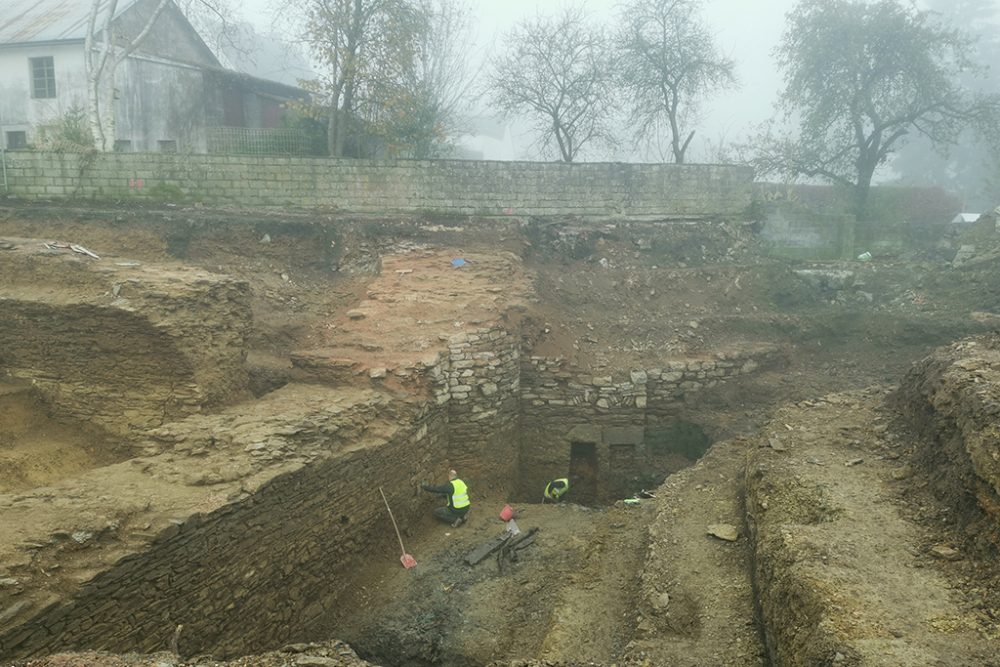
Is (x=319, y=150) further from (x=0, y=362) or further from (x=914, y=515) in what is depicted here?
(x=914, y=515)

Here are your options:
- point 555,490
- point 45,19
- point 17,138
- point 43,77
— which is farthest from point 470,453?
point 45,19

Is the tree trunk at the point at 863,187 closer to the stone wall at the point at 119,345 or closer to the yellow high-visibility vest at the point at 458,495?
the yellow high-visibility vest at the point at 458,495

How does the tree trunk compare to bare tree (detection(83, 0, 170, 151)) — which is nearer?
bare tree (detection(83, 0, 170, 151))

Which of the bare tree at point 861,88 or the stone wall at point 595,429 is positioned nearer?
the stone wall at point 595,429

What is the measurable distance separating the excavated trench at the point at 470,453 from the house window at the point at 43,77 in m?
8.88

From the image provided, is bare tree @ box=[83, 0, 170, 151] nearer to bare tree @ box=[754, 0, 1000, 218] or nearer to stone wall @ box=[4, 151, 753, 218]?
stone wall @ box=[4, 151, 753, 218]

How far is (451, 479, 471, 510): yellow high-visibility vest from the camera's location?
8766mm

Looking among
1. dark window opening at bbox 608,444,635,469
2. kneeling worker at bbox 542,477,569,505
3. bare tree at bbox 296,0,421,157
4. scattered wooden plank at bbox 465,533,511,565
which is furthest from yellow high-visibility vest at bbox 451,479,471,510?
bare tree at bbox 296,0,421,157

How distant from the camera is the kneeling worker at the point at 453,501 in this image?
876 cm

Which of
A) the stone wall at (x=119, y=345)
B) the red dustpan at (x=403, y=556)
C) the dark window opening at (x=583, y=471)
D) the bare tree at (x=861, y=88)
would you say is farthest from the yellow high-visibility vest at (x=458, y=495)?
the bare tree at (x=861, y=88)

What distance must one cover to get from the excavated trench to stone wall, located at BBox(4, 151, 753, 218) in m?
1.26

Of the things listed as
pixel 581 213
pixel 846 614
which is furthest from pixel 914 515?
pixel 581 213

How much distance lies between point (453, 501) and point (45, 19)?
703 inches

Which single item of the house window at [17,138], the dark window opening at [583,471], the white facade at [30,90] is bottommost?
the dark window opening at [583,471]
